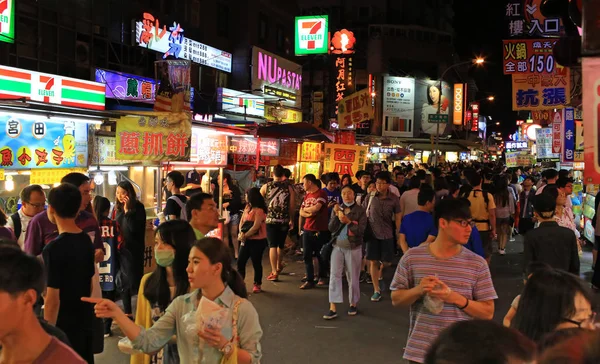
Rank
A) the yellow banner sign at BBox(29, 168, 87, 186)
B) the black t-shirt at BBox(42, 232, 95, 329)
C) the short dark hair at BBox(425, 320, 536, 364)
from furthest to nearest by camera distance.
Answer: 1. the yellow banner sign at BBox(29, 168, 87, 186)
2. the black t-shirt at BBox(42, 232, 95, 329)
3. the short dark hair at BBox(425, 320, 536, 364)

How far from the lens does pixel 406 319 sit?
8469 millimetres

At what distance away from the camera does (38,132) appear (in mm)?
9398

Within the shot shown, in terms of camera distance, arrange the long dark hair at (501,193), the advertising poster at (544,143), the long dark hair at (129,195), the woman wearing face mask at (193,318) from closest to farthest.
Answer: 1. the woman wearing face mask at (193,318)
2. the long dark hair at (129,195)
3. the long dark hair at (501,193)
4. the advertising poster at (544,143)

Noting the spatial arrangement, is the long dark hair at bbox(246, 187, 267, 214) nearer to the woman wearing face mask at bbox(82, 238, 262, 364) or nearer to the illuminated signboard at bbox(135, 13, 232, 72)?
the woman wearing face mask at bbox(82, 238, 262, 364)

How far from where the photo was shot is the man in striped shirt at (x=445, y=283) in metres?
3.98

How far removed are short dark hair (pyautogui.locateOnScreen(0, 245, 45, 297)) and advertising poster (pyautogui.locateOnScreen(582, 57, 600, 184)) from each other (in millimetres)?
2902

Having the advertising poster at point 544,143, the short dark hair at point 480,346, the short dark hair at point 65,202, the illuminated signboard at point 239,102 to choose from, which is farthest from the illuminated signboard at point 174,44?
the short dark hair at point 480,346

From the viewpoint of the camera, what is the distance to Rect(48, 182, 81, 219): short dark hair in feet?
15.0

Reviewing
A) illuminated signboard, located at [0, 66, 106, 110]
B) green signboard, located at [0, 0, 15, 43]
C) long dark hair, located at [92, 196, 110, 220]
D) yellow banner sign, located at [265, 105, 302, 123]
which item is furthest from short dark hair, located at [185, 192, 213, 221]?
yellow banner sign, located at [265, 105, 302, 123]

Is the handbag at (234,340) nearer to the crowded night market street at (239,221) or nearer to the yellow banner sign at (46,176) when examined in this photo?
the crowded night market street at (239,221)

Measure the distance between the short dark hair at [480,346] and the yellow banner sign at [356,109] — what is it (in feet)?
48.9

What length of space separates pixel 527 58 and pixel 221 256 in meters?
15.4

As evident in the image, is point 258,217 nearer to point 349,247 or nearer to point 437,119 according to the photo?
point 349,247

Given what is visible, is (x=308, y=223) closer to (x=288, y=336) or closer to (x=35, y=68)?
(x=288, y=336)
